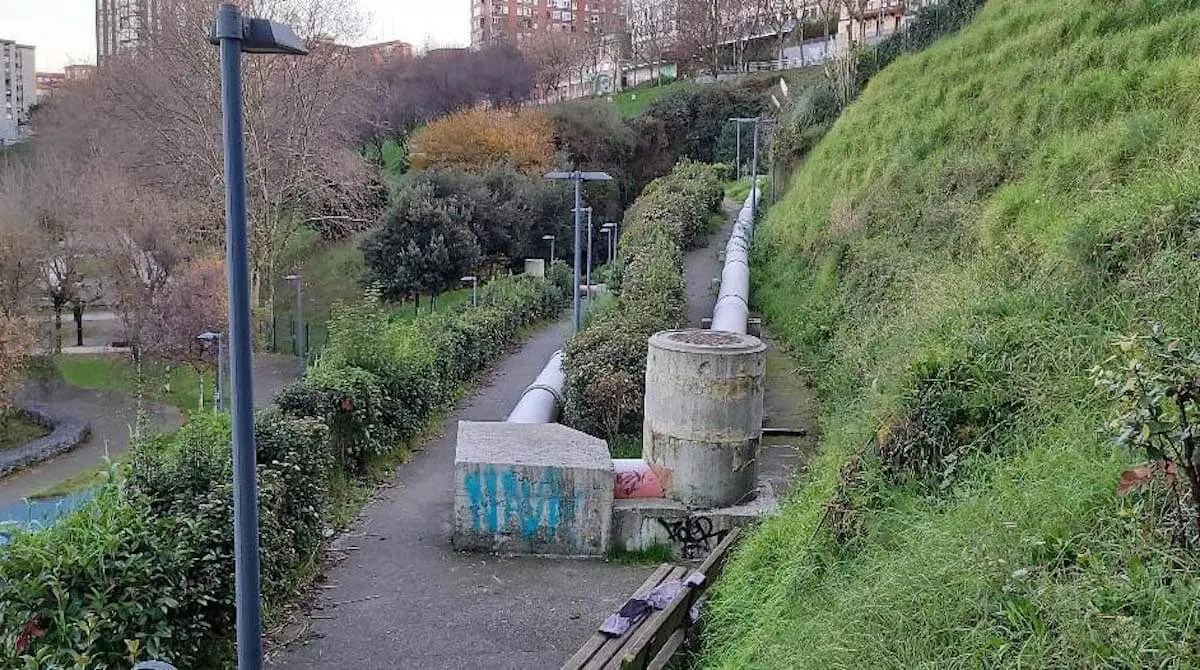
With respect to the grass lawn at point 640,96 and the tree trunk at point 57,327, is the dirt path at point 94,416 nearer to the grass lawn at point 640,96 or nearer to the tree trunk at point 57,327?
the tree trunk at point 57,327

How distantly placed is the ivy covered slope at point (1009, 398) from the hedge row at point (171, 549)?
151 inches

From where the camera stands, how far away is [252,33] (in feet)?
15.3

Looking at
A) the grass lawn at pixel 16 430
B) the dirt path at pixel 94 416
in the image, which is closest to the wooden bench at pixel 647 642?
the dirt path at pixel 94 416

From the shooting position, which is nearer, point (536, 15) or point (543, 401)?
point (543, 401)

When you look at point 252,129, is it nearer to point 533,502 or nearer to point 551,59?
point 533,502

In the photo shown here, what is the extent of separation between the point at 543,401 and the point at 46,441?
56.4 feet

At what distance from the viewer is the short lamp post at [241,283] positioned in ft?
14.9

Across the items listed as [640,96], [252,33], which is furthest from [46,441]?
[640,96]

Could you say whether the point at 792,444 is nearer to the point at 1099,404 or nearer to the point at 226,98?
the point at 1099,404

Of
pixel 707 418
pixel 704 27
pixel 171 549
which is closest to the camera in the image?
pixel 171 549

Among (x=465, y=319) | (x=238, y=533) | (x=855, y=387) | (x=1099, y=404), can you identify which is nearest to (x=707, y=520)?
(x=855, y=387)

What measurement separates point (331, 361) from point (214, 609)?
6.79 metres

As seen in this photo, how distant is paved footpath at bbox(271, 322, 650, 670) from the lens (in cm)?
834

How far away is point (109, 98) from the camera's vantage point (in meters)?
34.7
